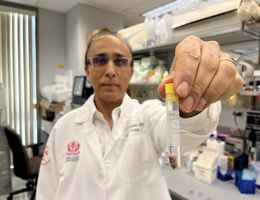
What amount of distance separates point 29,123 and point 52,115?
46cm

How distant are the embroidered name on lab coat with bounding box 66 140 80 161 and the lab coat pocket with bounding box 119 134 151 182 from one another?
0.19m

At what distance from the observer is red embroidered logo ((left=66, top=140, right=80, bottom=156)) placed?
A: 0.92 meters

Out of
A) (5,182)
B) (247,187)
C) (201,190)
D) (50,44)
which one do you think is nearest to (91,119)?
(201,190)

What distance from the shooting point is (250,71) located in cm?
140

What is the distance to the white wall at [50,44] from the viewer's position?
135 inches

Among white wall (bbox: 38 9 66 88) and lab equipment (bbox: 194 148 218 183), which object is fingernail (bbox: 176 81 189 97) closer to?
lab equipment (bbox: 194 148 218 183)

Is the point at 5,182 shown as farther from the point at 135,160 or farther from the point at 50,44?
the point at 135,160

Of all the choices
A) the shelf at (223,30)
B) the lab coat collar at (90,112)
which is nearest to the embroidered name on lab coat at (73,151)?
the lab coat collar at (90,112)

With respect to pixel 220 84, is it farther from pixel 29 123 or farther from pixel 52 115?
pixel 29 123

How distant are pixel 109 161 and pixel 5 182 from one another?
2.19 m

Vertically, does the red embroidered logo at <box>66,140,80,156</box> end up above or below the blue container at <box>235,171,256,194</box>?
above

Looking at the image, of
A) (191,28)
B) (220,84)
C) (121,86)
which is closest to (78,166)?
(121,86)

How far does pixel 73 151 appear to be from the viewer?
3.05ft

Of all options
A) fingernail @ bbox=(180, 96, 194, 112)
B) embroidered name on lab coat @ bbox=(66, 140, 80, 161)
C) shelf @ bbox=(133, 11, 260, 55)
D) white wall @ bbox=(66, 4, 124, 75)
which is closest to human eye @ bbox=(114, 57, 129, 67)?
embroidered name on lab coat @ bbox=(66, 140, 80, 161)
